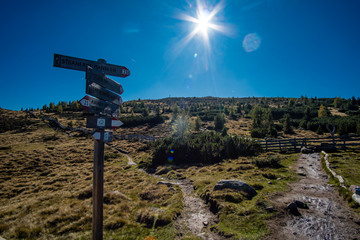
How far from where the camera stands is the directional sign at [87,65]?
4016 mm

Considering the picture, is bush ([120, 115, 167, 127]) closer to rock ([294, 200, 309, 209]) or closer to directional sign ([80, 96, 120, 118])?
rock ([294, 200, 309, 209])

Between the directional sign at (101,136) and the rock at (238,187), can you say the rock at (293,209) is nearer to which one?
the rock at (238,187)

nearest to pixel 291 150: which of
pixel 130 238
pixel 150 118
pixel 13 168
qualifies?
pixel 130 238

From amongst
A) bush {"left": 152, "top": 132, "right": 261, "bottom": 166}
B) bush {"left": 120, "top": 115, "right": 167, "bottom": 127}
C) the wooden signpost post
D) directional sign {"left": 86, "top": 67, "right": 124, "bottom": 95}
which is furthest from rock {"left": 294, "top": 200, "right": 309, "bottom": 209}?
bush {"left": 120, "top": 115, "right": 167, "bottom": 127}

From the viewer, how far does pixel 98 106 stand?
13.3 feet

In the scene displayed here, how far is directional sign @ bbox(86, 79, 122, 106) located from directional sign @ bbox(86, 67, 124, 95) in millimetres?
93

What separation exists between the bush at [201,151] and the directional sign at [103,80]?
54.9 ft

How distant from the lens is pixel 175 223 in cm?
707

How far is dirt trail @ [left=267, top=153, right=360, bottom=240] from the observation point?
205 inches

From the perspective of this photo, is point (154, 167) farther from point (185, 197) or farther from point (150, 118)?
point (150, 118)

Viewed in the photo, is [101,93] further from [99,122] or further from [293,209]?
[293,209]

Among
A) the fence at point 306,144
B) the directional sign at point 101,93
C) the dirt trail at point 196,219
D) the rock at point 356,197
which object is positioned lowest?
the dirt trail at point 196,219

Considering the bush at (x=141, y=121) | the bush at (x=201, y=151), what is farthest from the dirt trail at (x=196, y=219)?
the bush at (x=141, y=121)

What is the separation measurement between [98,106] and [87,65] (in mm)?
1150
